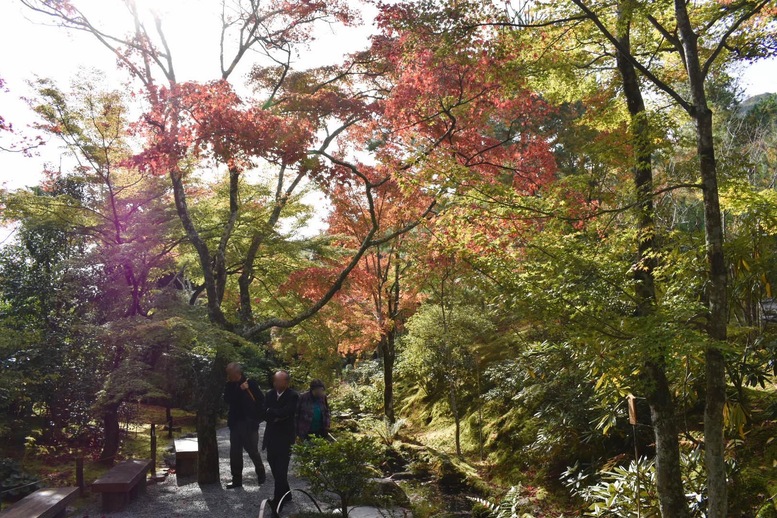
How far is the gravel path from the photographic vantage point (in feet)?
21.7

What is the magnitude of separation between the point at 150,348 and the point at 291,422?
3738 mm

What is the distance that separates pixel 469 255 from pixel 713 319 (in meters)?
2.04

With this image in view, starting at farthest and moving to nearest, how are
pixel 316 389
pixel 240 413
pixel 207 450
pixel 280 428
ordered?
1. pixel 207 450
2. pixel 240 413
3. pixel 316 389
4. pixel 280 428

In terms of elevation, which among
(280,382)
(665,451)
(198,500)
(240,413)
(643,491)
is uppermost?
(280,382)

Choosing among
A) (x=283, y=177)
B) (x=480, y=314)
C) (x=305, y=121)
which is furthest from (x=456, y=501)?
(x=283, y=177)

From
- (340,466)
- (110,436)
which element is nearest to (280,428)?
(340,466)

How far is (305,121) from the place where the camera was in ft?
27.2

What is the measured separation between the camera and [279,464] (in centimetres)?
629

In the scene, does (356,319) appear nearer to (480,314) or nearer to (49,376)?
(480,314)

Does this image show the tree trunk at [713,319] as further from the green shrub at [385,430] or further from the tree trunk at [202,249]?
the green shrub at [385,430]

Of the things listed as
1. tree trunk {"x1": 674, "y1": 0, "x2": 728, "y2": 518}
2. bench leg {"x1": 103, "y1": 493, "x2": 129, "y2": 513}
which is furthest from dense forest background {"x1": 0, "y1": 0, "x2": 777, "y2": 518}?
bench leg {"x1": 103, "y1": 493, "x2": 129, "y2": 513}

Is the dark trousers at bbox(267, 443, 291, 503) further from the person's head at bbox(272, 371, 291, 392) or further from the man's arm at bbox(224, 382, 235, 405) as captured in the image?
the man's arm at bbox(224, 382, 235, 405)

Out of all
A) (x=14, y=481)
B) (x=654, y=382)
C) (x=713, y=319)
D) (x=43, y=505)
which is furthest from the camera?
(x=14, y=481)

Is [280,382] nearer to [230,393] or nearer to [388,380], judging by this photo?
[230,393]
